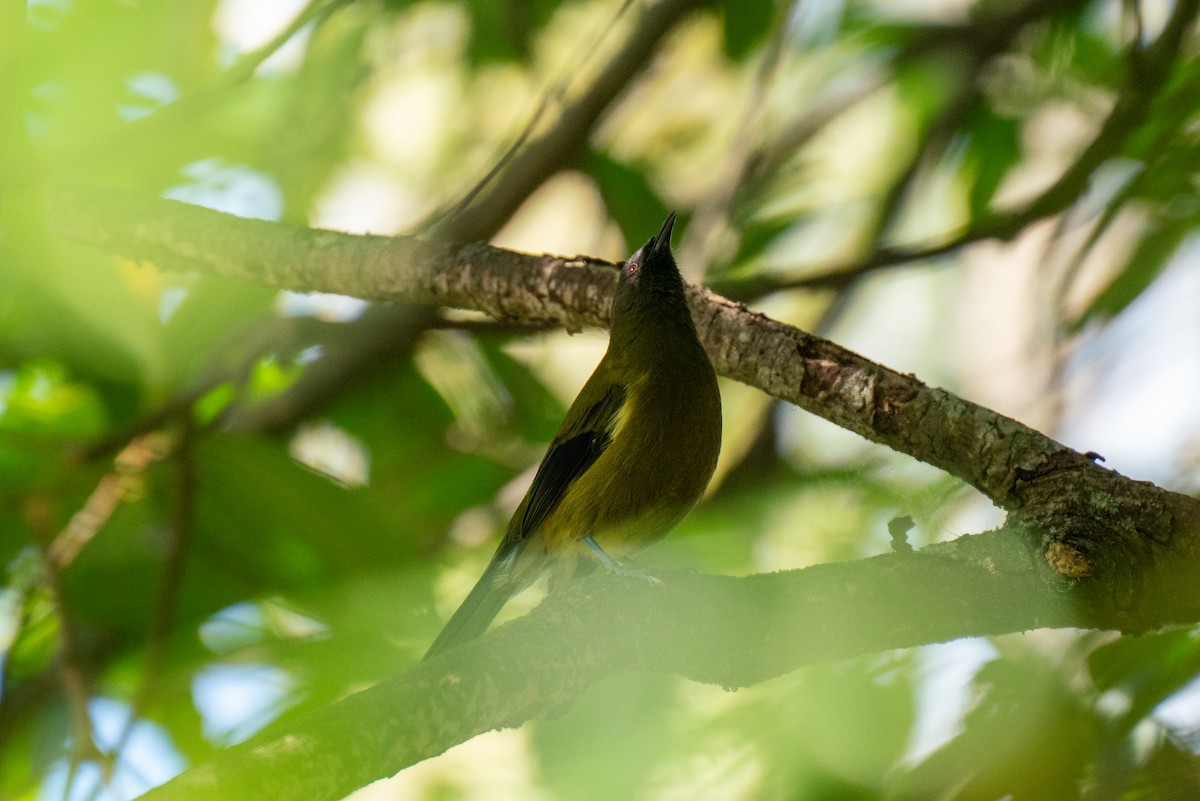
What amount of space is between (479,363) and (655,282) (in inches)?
56.1

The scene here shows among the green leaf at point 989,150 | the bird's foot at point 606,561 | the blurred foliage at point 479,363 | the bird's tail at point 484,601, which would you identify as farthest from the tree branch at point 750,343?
the green leaf at point 989,150

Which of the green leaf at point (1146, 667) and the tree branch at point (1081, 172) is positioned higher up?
the tree branch at point (1081, 172)

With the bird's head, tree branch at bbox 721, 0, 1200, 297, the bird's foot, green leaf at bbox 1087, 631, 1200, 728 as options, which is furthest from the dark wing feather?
green leaf at bbox 1087, 631, 1200, 728

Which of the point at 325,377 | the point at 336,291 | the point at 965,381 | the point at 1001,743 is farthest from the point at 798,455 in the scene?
the point at 1001,743

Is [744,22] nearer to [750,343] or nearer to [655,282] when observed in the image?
[655,282]

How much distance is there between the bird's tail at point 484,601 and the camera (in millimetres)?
3629

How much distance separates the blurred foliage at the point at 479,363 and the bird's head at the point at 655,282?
289mm

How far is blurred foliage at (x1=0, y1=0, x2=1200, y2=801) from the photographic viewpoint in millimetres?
2467

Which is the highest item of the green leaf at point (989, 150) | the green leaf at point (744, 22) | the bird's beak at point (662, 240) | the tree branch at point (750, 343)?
the green leaf at point (744, 22)

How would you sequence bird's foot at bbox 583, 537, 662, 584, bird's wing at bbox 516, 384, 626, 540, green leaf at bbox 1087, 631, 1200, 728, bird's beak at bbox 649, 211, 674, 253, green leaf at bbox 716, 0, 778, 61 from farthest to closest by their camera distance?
green leaf at bbox 716, 0, 778, 61, bird's beak at bbox 649, 211, 674, 253, bird's wing at bbox 516, 384, 626, 540, bird's foot at bbox 583, 537, 662, 584, green leaf at bbox 1087, 631, 1200, 728

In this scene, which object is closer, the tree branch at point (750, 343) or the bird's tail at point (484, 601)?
the tree branch at point (750, 343)

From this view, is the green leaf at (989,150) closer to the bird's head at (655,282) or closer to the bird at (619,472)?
the bird's head at (655,282)

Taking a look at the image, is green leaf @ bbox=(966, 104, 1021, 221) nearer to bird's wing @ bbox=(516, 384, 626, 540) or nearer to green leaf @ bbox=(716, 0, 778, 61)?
green leaf @ bbox=(716, 0, 778, 61)

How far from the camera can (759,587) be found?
8.69 feet
